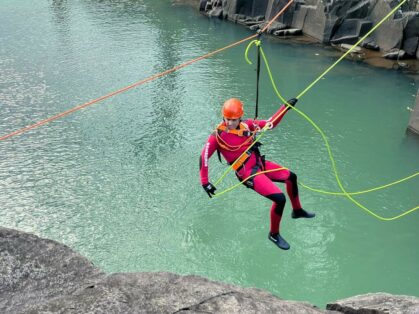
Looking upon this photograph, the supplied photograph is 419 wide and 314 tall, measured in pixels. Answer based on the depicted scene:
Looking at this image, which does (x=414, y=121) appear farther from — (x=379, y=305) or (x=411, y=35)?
(x=379, y=305)

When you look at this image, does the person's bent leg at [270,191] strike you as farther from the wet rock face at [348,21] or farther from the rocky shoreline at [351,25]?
the wet rock face at [348,21]

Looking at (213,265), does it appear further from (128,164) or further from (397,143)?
(397,143)

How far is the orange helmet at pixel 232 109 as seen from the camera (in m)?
4.41

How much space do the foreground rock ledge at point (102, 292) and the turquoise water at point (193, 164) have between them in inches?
120

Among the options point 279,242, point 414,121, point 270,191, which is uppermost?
point 270,191

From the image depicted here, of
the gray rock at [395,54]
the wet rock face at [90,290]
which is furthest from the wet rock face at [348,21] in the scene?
the wet rock face at [90,290]

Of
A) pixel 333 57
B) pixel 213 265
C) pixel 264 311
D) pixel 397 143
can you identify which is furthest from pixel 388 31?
pixel 264 311

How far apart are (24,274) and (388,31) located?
44.0ft

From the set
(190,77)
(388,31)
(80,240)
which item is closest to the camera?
(80,240)

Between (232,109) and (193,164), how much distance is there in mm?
4299

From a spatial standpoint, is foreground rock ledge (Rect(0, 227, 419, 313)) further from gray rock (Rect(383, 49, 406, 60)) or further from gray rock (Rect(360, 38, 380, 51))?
gray rock (Rect(360, 38, 380, 51))

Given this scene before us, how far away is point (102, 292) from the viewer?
2.85 m

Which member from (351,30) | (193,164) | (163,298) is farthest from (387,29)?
(163,298)

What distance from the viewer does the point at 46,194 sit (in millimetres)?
7793
